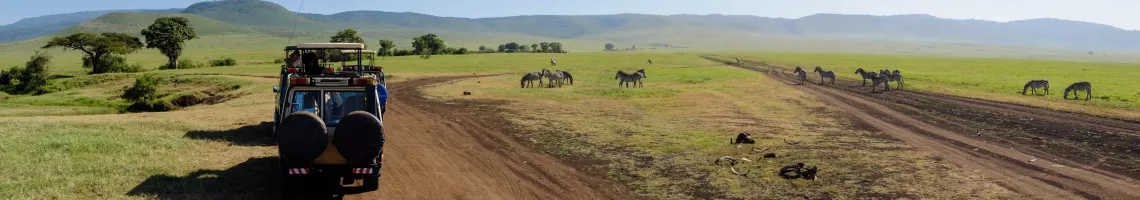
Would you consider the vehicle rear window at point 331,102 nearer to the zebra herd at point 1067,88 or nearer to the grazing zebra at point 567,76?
the grazing zebra at point 567,76

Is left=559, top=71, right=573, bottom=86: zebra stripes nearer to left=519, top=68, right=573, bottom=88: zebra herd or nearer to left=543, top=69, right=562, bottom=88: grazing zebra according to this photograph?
left=519, top=68, right=573, bottom=88: zebra herd

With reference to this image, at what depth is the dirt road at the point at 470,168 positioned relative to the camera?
11734 mm

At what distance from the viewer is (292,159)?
9.60m

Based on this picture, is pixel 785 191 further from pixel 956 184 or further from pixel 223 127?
pixel 223 127

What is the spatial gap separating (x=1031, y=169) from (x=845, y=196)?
17.8ft

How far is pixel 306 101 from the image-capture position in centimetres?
1145

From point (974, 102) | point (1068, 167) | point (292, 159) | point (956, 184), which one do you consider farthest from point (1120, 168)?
point (974, 102)

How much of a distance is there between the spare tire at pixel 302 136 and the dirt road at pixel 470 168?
5.45 feet

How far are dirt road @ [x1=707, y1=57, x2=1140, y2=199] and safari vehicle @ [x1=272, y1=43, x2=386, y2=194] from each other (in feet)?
35.8

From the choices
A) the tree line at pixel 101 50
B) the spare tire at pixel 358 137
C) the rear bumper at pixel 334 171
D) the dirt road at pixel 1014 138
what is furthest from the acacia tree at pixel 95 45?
the spare tire at pixel 358 137

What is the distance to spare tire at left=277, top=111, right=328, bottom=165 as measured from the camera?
30.6ft

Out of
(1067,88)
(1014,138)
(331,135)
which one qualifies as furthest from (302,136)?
(1067,88)

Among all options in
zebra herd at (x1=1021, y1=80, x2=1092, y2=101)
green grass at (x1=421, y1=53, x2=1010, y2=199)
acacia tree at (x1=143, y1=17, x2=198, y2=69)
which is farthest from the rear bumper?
acacia tree at (x1=143, y1=17, x2=198, y2=69)

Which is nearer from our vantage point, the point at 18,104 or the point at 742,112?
the point at 742,112
